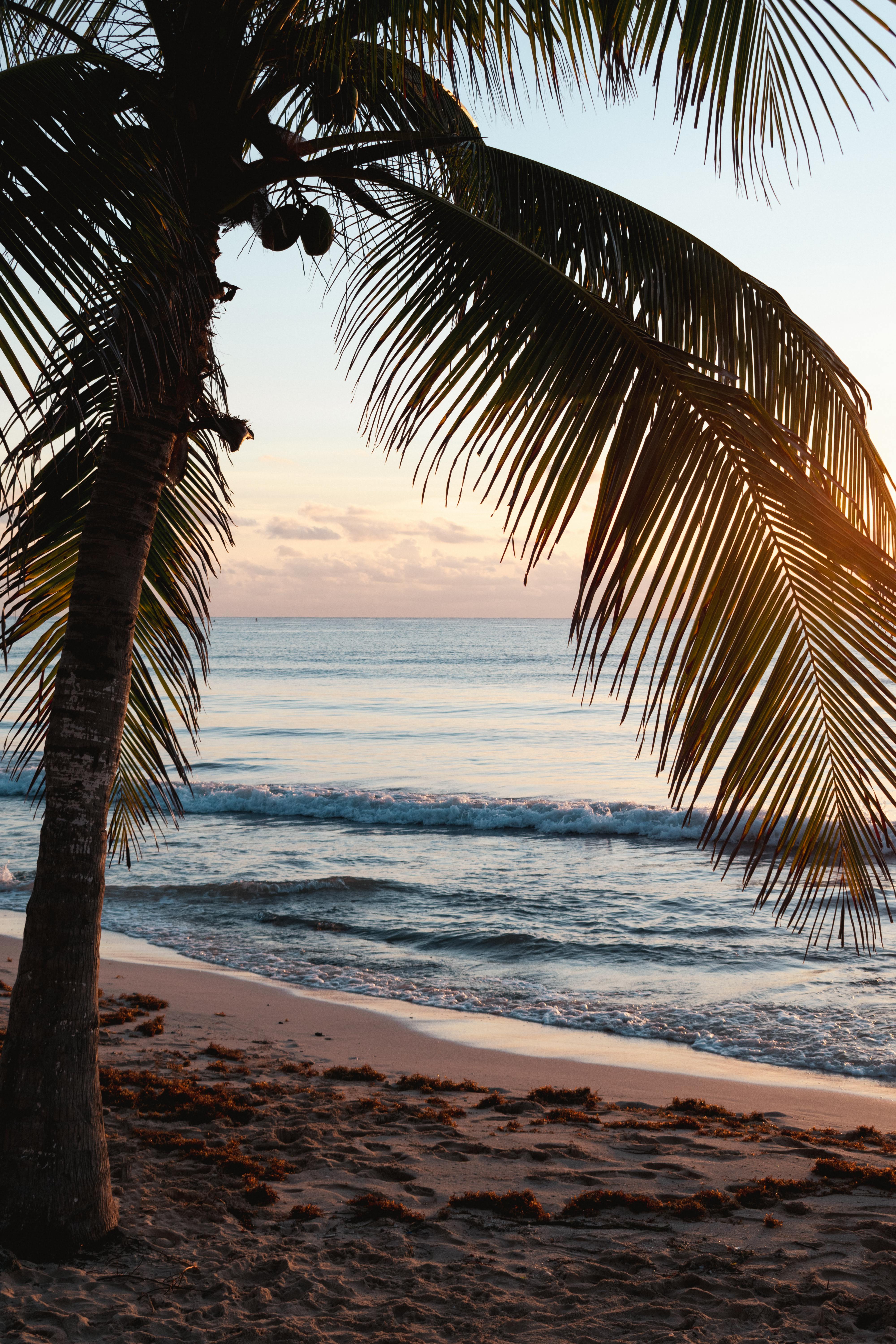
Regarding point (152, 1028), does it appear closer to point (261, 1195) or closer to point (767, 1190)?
point (261, 1195)

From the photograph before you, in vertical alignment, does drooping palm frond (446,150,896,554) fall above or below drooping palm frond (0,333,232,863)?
above

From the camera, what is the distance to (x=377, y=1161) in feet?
15.1

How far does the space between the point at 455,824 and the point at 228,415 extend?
51.2 feet

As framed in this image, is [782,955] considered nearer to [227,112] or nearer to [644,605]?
[644,605]

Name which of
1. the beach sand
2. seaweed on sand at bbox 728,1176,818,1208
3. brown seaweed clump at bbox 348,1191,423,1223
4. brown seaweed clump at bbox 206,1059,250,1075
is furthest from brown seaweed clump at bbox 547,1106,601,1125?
brown seaweed clump at bbox 206,1059,250,1075

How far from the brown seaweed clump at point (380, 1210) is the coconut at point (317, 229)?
385cm

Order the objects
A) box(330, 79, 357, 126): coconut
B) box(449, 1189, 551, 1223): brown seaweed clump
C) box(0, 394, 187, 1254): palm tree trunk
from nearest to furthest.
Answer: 1. box(0, 394, 187, 1254): palm tree trunk
2. box(330, 79, 357, 126): coconut
3. box(449, 1189, 551, 1223): brown seaweed clump

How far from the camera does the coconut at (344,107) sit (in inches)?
148

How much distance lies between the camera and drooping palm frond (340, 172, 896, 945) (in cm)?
234

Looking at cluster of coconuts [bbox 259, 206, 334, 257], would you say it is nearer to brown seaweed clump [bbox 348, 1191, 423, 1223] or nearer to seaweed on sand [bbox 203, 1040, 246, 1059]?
brown seaweed clump [bbox 348, 1191, 423, 1223]

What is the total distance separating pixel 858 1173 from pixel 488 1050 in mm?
3257

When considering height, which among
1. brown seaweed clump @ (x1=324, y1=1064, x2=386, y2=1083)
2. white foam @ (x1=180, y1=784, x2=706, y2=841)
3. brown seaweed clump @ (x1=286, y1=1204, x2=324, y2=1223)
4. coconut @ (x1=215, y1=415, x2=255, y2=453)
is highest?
coconut @ (x1=215, y1=415, x2=255, y2=453)

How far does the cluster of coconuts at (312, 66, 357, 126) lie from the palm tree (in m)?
0.01

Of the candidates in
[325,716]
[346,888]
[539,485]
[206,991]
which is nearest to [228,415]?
[539,485]
